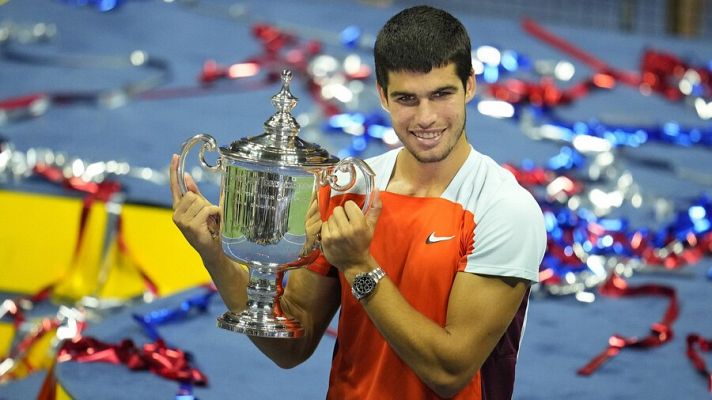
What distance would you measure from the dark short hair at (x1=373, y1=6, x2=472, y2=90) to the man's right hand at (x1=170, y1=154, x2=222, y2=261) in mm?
409

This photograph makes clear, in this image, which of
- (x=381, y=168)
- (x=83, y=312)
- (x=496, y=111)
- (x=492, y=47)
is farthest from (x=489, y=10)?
(x=381, y=168)

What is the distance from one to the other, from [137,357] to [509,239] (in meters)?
1.55

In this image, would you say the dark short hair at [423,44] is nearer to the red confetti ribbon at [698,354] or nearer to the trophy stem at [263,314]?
the trophy stem at [263,314]

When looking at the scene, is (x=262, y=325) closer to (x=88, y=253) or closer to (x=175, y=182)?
(x=175, y=182)

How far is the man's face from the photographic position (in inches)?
82.8

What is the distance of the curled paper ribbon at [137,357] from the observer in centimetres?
328

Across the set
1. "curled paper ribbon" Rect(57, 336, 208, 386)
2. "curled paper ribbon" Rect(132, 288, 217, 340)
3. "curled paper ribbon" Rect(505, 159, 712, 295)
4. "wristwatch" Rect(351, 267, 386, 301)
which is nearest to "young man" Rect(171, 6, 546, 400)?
"wristwatch" Rect(351, 267, 386, 301)

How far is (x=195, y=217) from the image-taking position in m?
2.23

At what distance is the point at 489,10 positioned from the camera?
9023 mm

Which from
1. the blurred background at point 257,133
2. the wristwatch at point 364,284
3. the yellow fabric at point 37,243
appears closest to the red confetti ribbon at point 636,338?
the blurred background at point 257,133

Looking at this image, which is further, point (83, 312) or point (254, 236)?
point (83, 312)

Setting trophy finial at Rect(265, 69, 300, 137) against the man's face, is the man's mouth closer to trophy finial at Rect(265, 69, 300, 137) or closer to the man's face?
the man's face

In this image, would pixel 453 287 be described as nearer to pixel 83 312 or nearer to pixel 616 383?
pixel 616 383

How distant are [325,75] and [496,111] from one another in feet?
2.98
